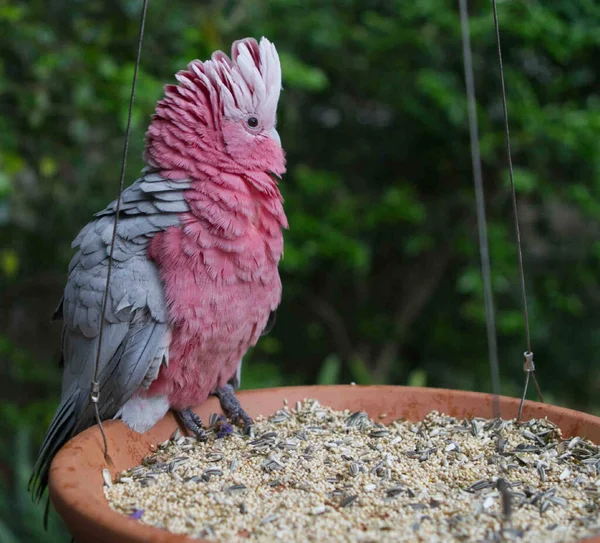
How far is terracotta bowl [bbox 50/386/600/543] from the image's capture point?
38.2 inches

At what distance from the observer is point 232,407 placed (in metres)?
1.70

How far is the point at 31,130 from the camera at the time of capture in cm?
283

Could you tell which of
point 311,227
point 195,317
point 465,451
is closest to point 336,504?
point 465,451

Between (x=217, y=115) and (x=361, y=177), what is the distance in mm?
2261

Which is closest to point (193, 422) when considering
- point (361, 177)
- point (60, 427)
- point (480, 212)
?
point (60, 427)

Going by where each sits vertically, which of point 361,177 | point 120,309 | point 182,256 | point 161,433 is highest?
point 361,177

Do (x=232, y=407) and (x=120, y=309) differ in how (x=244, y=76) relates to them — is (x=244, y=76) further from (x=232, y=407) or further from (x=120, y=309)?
(x=232, y=407)

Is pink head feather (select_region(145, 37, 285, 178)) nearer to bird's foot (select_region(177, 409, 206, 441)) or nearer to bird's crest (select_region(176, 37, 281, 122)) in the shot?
bird's crest (select_region(176, 37, 281, 122))

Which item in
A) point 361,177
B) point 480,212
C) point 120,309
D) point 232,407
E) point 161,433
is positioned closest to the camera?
point 480,212

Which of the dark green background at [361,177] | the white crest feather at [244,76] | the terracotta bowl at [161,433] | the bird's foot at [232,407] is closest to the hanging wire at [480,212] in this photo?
the terracotta bowl at [161,433]

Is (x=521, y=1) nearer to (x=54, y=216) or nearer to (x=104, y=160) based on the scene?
(x=104, y=160)

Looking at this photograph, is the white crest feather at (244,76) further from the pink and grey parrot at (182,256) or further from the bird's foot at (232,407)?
the bird's foot at (232,407)

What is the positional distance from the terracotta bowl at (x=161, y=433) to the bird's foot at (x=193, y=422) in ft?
0.09

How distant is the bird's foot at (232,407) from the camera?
1.65 meters
